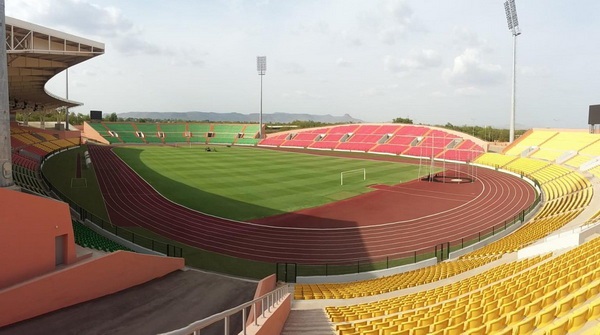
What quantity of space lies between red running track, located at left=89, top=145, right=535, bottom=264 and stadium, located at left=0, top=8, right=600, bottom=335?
16 cm

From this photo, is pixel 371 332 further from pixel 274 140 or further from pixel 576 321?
pixel 274 140

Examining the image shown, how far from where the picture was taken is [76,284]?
998 centimetres

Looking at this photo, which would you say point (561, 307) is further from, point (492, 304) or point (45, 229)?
point (45, 229)

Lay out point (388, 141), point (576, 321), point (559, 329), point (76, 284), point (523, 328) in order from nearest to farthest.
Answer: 1. point (559, 329)
2. point (576, 321)
3. point (523, 328)
4. point (76, 284)
5. point (388, 141)

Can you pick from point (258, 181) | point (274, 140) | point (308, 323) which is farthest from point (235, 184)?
point (274, 140)

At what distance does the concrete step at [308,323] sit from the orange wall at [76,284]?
5.56 m

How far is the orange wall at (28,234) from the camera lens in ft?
29.1

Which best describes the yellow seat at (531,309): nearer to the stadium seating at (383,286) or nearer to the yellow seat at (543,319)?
the yellow seat at (543,319)

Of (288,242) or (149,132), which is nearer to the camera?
(288,242)

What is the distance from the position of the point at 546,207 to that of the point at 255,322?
27919 mm

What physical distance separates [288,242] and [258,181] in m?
18.9

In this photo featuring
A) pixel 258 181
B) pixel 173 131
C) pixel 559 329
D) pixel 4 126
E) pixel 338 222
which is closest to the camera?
pixel 559 329

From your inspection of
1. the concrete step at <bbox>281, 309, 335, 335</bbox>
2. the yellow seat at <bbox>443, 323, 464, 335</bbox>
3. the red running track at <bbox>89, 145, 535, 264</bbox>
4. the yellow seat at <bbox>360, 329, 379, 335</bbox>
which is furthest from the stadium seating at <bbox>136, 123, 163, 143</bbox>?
the yellow seat at <bbox>443, 323, 464, 335</bbox>

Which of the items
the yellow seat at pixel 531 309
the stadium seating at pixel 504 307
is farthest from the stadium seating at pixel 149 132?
the yellow seat at pixel 531 309
